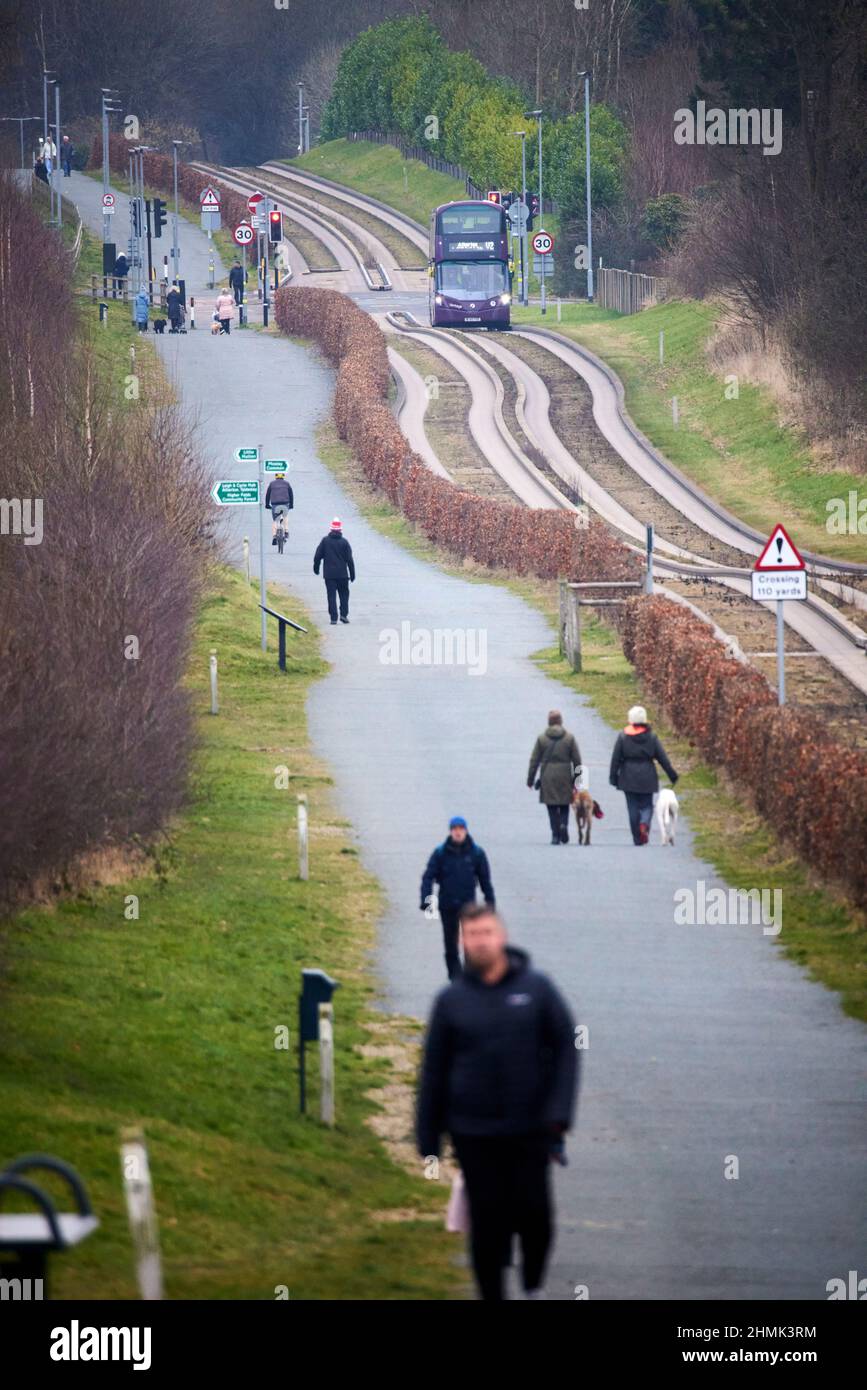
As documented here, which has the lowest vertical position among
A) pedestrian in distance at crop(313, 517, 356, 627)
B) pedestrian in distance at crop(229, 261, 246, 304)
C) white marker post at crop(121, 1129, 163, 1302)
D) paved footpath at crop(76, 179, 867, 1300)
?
paved footpath at crop(76, 179, 867, 1300)

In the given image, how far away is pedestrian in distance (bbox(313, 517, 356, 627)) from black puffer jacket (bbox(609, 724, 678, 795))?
51.1ft

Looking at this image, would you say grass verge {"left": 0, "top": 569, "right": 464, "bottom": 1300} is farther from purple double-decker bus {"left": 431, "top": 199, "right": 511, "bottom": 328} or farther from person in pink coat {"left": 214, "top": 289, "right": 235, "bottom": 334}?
person in pink coat {"left": 214, "top": 289, "right": 235, "bottom": 334}

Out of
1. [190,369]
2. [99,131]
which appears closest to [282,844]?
[190,369]

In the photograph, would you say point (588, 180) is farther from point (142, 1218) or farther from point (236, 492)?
point (142, 1218)

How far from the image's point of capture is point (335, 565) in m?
→ 39.4

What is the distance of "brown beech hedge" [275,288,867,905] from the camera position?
21.4 metres

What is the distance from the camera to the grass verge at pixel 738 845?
19.4m

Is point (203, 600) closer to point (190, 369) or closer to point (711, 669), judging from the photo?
point (711, 669)

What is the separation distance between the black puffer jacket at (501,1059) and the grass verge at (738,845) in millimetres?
9109

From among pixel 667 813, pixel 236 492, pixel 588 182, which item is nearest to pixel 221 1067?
pixel 667 813

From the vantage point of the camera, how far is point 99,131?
465ft

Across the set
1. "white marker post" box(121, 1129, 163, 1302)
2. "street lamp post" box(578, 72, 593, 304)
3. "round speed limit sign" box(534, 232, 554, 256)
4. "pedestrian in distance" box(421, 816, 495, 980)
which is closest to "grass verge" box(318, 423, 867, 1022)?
"pedestrian in distance" box(421, 816, 495, 980)

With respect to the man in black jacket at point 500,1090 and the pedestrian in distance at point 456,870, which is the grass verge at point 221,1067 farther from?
the man in black jacket at point 500,1090

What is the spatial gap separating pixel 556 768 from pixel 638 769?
94 centimetres
